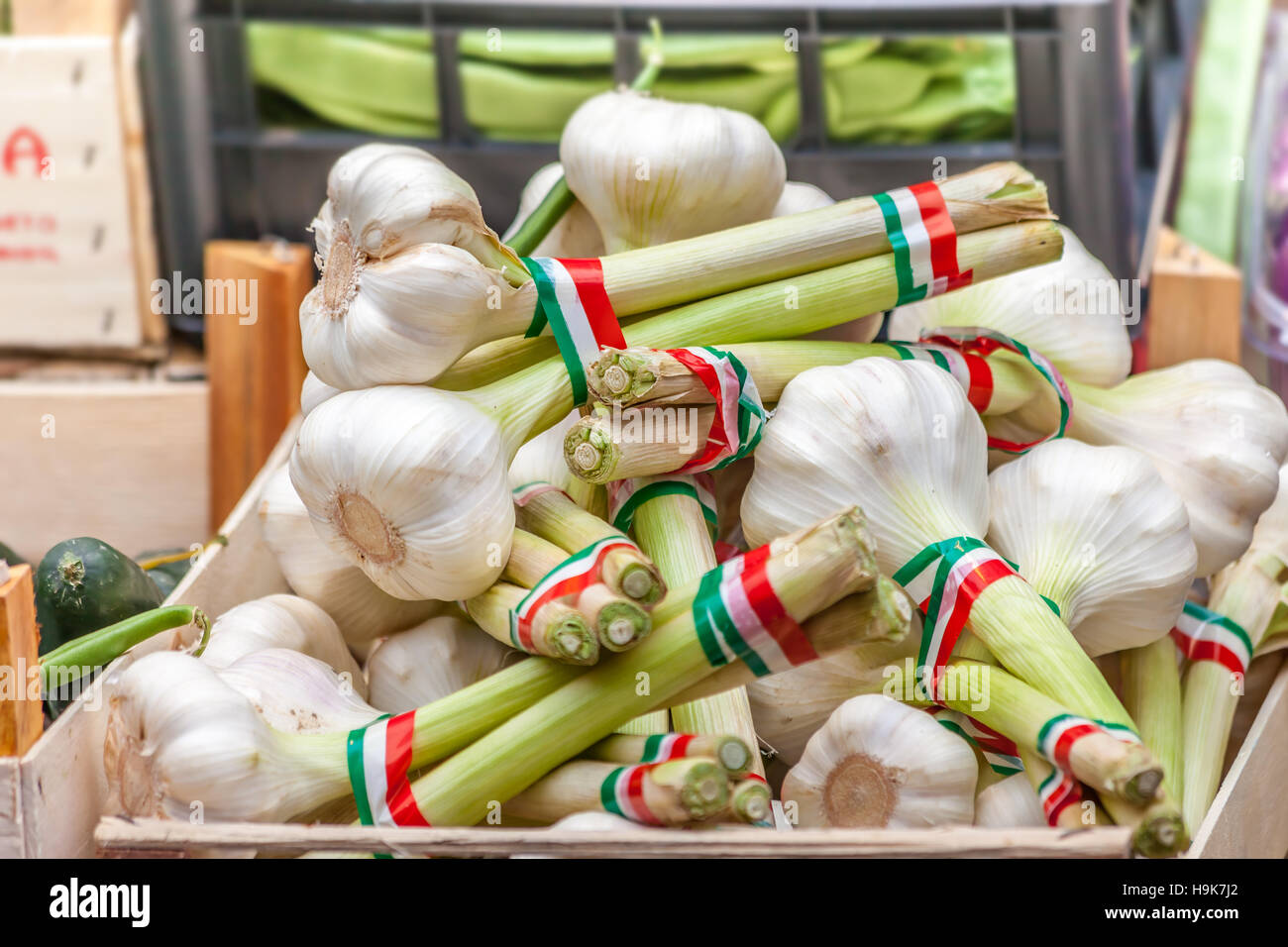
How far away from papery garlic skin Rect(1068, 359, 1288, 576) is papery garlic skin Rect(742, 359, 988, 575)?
236 millimetres

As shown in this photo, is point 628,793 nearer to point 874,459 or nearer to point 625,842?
point 625,842

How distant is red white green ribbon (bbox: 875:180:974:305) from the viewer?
1.04 metres

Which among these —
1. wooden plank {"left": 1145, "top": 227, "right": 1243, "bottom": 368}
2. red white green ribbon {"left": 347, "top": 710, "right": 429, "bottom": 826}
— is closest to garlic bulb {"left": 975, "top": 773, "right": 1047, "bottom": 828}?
red white green ribbon {"left": 347, "top": 710, "right": 429, "bottom": 826}

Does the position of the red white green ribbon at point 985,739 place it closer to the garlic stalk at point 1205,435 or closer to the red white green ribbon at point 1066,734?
the red white green ribbon at point 1066,734

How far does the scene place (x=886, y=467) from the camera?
0.95 m

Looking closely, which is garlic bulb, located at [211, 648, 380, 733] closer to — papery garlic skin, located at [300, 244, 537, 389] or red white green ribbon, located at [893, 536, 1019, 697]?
Result: papery garlic skin, located at [300, 244, 537, 389]

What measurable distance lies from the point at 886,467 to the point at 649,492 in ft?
0.66

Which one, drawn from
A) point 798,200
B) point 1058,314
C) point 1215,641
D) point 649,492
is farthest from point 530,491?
point 1215,641

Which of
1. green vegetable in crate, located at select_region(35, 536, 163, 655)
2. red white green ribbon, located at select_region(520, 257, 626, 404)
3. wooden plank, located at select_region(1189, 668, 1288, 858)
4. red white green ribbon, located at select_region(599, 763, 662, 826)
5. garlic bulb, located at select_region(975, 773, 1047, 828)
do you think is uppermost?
red white green ribbon, located at select_region(520, 257, 626, 404)

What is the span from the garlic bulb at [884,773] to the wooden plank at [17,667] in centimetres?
56

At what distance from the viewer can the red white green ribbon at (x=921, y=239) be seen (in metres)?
1.04

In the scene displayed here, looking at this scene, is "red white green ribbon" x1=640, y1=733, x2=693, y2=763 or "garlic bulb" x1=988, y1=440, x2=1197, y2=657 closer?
"red white green ribbon" x1=640, y1=733, x2=693, y2=763
